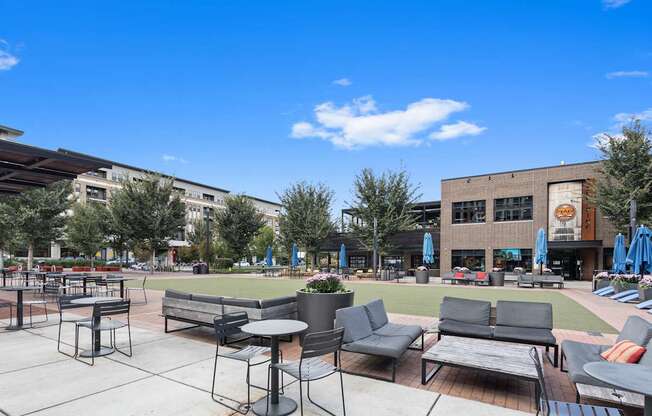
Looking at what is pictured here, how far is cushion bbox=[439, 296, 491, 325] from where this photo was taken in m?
6.58

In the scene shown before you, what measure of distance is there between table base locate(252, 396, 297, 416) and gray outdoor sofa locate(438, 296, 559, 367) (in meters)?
3.27

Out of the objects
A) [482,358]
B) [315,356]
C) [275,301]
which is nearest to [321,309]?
[275,301]

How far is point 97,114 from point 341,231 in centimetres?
2453

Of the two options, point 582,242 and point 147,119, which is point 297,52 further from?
point 582,242

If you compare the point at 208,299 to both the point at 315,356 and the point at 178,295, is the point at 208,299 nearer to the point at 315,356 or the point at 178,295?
the point at 178,295

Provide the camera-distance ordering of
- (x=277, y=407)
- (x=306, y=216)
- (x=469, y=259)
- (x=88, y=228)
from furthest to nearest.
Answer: (x=88, y=228), (x=306, y=216), (x=469, y=259), (x=277, y=407)

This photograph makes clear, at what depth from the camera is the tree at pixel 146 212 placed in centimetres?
3161

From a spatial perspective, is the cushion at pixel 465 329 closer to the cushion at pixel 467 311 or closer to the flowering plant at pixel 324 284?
the cushion at pixel 467 311

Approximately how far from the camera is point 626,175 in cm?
2289

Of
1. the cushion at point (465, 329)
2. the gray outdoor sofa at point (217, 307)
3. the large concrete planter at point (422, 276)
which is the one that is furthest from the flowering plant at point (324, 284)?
the large concrete planter at point (422, 276)

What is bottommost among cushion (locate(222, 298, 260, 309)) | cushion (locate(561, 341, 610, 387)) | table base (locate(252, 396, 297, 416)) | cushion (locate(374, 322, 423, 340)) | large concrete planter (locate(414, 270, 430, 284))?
large concrete planter (locate(414, 270, 430, 284))

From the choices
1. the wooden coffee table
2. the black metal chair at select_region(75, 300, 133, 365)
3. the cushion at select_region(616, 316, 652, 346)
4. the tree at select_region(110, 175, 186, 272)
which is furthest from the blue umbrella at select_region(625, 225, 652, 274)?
the tree at select_region(110, 175, 186, 272)

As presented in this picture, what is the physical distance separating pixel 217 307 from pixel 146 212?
93.6 feet

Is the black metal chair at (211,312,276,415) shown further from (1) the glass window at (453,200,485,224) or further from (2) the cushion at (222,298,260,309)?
(1) the glass window at (453,200,485,224)
